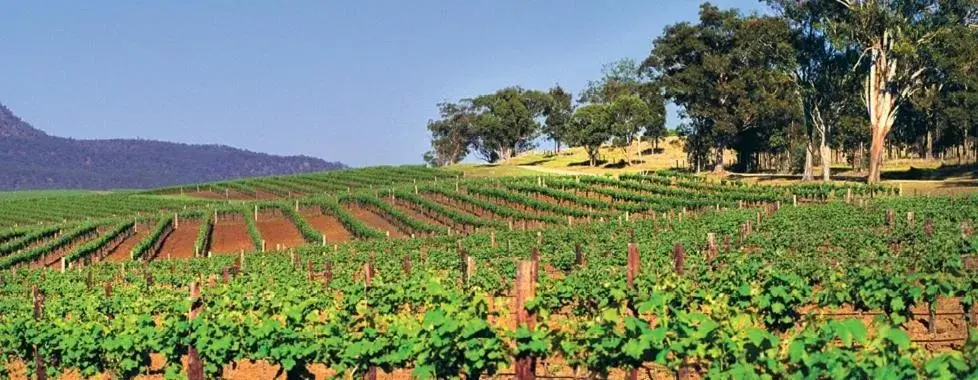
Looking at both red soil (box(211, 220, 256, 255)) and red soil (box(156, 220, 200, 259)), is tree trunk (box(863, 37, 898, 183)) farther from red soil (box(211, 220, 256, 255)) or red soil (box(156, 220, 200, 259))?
red soil (box(156, 220, 200, 259))

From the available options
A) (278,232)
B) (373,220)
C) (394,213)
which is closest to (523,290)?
(394,213)

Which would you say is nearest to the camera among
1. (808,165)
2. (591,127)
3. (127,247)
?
(127,247)

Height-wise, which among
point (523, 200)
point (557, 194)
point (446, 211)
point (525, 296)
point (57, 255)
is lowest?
point (57, 255)

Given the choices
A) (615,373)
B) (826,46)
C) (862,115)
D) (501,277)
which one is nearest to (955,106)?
(862,115)

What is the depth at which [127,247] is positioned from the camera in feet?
205

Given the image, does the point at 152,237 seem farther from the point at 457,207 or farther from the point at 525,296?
the point at 525,296

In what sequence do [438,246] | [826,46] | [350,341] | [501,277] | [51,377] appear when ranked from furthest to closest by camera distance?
[826,46]
[438,246]
[501,277]
[51,377]
[350,341]

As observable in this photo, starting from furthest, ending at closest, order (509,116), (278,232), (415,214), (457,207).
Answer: (509,116), (457,207), (415,214), (278,232)

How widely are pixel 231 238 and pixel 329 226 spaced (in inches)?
267

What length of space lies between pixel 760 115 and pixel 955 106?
15.4m

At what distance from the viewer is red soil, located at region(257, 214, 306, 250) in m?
61.0

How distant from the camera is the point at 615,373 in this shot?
1594 cm

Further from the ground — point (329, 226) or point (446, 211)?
point (446, 211)

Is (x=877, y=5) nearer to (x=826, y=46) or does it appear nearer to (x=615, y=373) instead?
(x=826, y=46)
